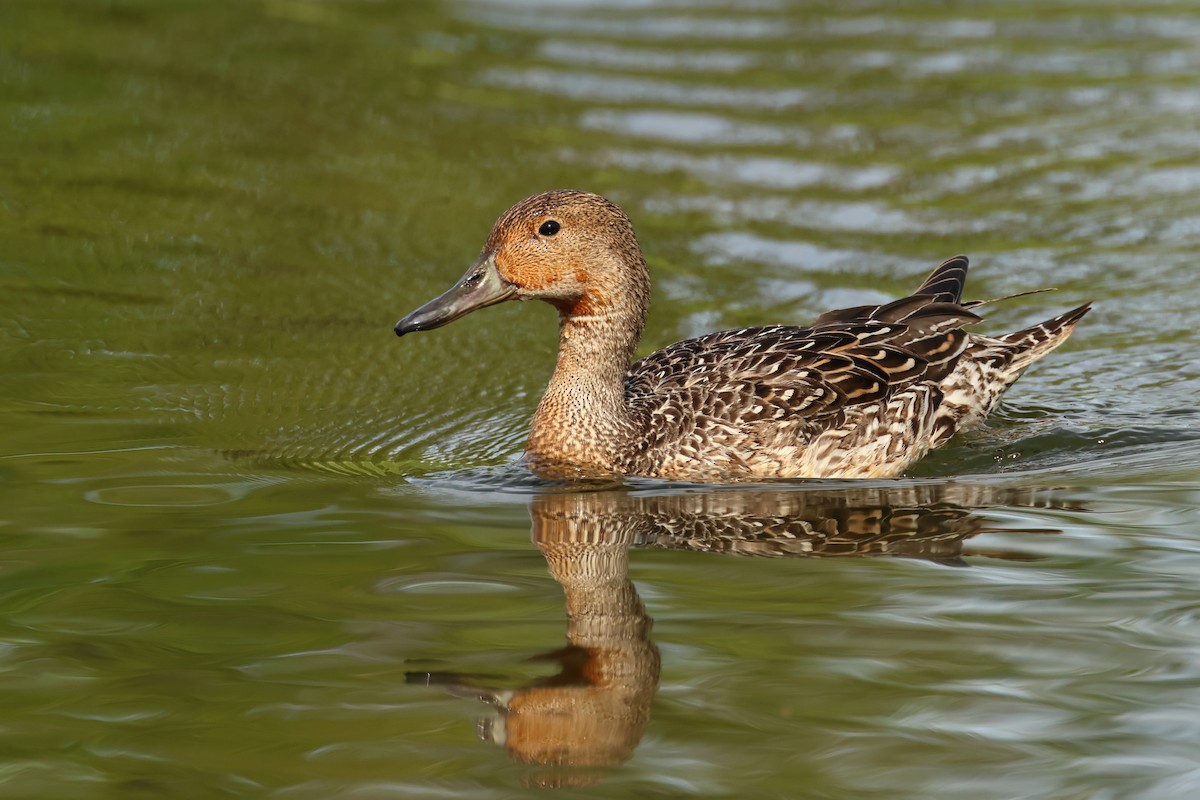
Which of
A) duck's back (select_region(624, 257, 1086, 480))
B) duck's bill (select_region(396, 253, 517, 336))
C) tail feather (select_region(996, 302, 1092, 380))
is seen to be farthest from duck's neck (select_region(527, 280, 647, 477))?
tail feather (select_region(996, 302, 1092, 380))

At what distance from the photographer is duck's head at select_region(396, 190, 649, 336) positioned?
7574mm

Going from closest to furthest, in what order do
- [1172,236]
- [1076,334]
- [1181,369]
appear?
[1181,369] < [1076,334] < [1172,236]

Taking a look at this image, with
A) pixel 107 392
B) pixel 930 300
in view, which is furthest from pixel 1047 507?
pixel 107 392

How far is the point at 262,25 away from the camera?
15156mm

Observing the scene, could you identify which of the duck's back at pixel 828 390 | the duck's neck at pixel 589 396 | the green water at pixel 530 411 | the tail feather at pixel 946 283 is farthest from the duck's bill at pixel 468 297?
the tail feather at pixel 946 283

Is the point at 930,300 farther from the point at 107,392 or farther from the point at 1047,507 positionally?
the point at 107,392

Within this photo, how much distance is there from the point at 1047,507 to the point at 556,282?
2359 mm

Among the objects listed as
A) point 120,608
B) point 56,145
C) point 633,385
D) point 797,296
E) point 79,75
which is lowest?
point 120,608

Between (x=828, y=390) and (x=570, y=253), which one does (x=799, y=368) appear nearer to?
(x=828, y=390)

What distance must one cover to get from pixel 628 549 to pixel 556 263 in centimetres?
173

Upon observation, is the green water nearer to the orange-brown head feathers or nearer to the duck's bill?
the duck's bill

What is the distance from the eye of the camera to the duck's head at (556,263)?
24.8ft

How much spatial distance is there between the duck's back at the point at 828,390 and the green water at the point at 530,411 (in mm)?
285

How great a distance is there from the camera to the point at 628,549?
6.45m
